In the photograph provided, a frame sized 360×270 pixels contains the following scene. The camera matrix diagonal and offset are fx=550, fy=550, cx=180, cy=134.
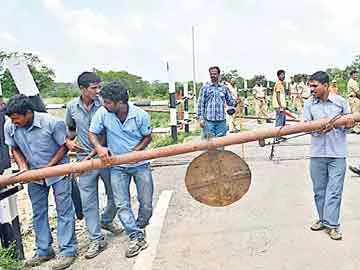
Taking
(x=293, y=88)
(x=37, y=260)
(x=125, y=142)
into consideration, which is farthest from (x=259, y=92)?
(x=37, y=260)

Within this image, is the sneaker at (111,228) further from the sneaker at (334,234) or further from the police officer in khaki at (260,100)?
the police officer in khaki at (260,100)

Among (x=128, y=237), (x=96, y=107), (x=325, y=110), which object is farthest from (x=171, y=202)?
(x=325, y=110)

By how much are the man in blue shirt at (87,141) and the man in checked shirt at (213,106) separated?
369 centimetres

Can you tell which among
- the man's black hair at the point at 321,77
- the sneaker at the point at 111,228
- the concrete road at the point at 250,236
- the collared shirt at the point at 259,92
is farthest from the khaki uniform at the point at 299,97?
the sneaker at the point at 111,228

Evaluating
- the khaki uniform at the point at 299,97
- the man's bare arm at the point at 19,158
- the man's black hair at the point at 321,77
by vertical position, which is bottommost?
the khaki uniform at the point at 299,97

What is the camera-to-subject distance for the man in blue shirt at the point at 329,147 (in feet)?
18.2

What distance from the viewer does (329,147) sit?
5.56 meters

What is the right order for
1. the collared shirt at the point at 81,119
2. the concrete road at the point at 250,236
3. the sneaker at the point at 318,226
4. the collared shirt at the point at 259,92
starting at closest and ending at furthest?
1. the concrete road at the point at 250,236
2. the collared shirt at the point at 81,119
3. the sneaker at the point at 318,226
4. the collared shirt at the point at 259,92

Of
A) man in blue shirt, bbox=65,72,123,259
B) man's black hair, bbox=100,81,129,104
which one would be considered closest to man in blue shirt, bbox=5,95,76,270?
man in blue shirt, bbox=65,72,123,259

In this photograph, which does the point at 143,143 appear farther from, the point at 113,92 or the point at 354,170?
the point at 354,170

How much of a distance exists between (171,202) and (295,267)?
2.78 m

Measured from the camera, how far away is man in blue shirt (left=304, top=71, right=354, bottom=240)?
18.2ft

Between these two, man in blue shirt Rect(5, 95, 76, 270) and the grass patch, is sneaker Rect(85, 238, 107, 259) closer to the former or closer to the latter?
man in blue shirt Rect(5, 95, 76, 270)

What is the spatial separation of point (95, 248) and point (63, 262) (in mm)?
373
